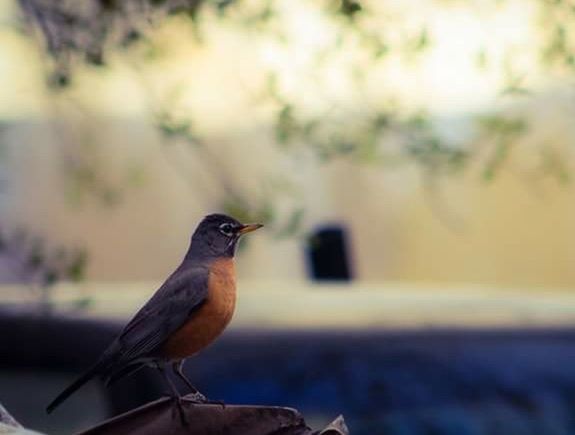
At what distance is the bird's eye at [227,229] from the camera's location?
293cm

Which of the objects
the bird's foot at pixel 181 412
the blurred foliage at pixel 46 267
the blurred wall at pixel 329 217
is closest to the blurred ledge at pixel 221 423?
the bird's foot at pixel 181 412

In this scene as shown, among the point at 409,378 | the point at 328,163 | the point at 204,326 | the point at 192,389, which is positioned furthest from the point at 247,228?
the point at 328,163

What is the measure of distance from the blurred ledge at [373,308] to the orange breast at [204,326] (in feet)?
12.8

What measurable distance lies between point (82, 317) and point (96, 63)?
156cm

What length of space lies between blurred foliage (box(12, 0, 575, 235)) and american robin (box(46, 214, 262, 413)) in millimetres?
2361

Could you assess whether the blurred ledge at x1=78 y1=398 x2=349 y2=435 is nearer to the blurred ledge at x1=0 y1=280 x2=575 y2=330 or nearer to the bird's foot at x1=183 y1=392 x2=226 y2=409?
the bird's foot at x1=183 y1=392 x2=226 y2=409

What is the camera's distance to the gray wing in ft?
8.36

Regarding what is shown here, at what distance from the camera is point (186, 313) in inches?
107

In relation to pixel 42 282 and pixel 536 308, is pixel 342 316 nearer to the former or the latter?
pixel 536 308

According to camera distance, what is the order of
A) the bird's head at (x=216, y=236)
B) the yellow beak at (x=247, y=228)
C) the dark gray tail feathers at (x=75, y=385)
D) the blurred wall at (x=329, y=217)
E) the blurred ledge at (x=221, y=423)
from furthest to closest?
the blurred wall at (x=329, y=217) < the bird's head at (x=216, y=236) < the yellow beak at (x=247, y=228) < the dark gray tail feathers at (x=75, y=385) < the blurred ledge at (x=221, y=423)

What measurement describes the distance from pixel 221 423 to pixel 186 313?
0.74 m

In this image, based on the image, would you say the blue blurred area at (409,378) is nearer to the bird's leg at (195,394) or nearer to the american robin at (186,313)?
the american robin at (186,313)

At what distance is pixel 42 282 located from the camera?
19.2 feet

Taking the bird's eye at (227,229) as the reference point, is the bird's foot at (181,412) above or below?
below
